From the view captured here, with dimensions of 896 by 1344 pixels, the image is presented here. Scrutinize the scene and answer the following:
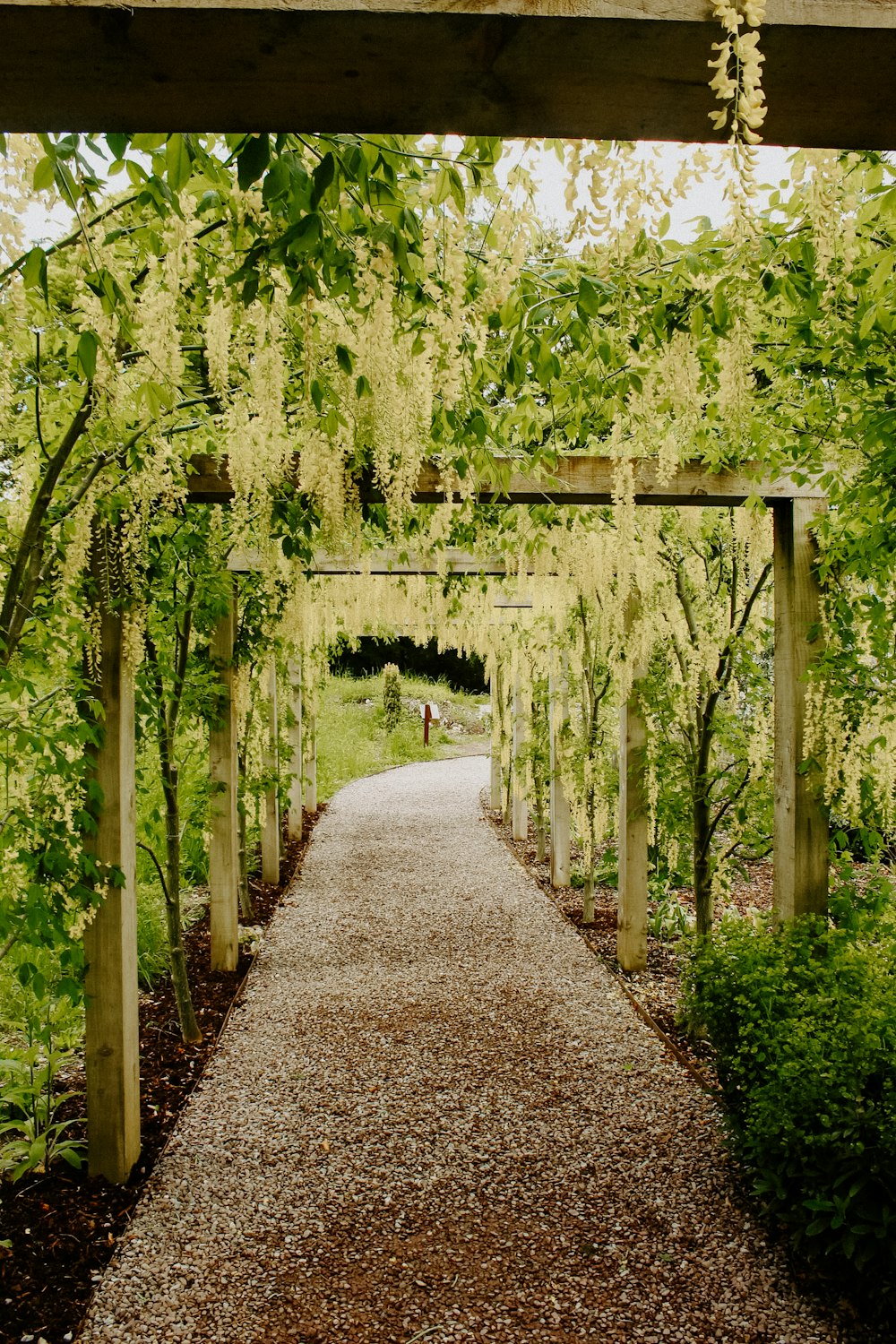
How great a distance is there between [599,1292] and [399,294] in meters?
2.43

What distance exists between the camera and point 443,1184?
99.0 inches

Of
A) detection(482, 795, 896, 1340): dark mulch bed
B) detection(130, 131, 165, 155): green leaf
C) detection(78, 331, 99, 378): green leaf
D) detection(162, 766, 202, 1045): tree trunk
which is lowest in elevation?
detection(482, 795, 896, 1340): dark mulch bed

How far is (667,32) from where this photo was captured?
797mm

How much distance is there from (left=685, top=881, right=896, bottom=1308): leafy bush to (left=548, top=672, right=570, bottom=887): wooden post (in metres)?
3.23

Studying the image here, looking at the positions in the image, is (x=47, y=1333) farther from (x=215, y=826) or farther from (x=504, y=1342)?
(x=215, y=826)

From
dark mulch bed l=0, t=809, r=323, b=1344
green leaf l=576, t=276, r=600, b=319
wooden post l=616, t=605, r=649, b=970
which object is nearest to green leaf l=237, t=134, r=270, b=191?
green leaf l=576, t=276, r=600, b=319

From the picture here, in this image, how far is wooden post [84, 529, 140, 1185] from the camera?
2471mm

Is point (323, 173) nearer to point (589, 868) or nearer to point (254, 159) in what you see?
point (254, 159)

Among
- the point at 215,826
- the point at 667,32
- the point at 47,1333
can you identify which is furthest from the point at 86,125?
the point at 215,826

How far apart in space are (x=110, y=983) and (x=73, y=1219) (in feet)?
2.01

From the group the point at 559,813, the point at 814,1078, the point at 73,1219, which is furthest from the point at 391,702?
the point at 814,1078

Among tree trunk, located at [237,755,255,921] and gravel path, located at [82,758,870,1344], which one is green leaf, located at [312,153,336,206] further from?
tree trunk, located at [237,755,255,921]

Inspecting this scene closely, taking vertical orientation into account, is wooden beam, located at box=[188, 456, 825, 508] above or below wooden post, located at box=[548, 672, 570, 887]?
above

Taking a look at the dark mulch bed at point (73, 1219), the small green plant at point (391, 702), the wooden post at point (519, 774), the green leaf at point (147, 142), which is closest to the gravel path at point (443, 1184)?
the dark mulch bed at point (73, 1219)
